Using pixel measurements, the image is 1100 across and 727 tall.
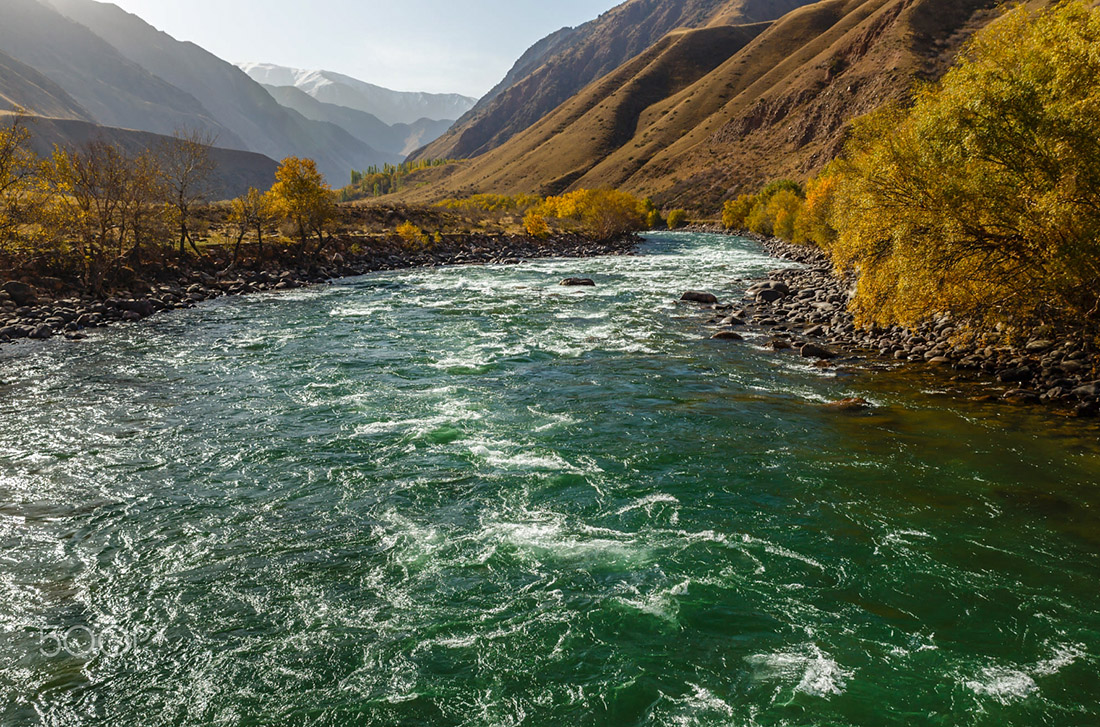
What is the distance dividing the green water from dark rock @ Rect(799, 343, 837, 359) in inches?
137

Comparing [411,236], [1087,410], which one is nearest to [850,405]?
[1087,410]

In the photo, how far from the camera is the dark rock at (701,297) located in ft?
148

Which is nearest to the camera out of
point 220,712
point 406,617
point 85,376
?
point 220,712

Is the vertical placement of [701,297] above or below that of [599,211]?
below

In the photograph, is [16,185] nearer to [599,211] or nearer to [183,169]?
[183,169]

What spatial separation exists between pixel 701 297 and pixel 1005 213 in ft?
87.1

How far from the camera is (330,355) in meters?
31.2

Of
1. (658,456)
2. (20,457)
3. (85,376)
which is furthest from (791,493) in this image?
(85,376)

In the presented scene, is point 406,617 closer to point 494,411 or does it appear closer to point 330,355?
point 494,411

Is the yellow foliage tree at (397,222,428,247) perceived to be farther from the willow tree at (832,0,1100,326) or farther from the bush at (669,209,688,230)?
the bush at (669,209,688,230)

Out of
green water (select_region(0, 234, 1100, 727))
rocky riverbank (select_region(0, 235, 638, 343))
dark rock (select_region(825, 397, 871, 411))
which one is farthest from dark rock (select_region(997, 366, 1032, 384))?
rocky riverbank (select_region(0, 235, 638, 343))

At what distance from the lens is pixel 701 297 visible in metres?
45.6

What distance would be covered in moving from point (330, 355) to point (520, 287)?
1091 inches

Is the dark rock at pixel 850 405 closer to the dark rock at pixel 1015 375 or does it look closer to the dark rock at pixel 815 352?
the dark rock at pixel 1015 375
